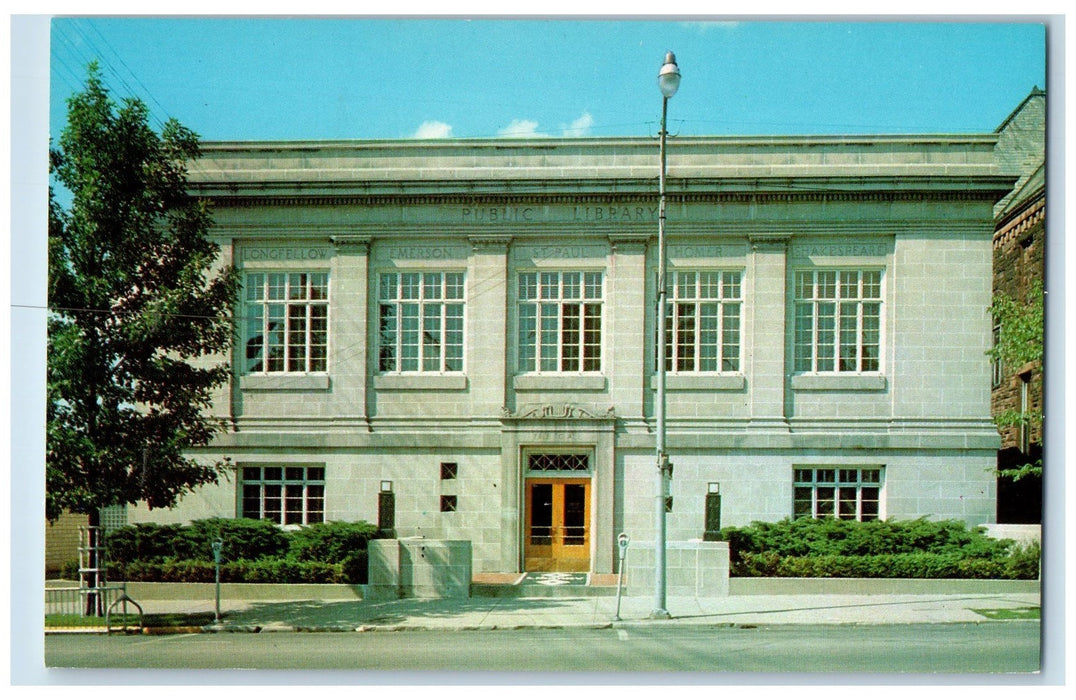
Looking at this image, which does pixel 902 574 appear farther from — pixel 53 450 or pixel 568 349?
pixel 53 450

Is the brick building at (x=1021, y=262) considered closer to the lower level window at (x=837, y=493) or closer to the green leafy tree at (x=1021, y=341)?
the green leafy tree at (x=1021, y=341)

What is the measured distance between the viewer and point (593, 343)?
45.3 ft

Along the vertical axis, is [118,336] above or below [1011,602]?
above

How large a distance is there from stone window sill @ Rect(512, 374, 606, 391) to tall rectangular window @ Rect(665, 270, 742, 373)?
0.98m

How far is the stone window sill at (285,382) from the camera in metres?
13.8

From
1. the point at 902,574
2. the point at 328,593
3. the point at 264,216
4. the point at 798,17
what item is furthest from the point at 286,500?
the point at 798,17

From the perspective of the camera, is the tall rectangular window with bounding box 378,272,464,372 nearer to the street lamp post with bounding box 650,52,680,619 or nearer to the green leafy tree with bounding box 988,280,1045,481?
the street lamp post with bounding box 650,52,680,619

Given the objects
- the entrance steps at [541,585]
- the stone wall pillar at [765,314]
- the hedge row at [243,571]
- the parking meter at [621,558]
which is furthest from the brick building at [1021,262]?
the hedge row at [243,571]

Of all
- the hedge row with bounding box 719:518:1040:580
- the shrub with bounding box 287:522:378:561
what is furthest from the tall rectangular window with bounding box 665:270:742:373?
the shrub with bounding box 287:522:378:561

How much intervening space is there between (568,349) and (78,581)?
23.7 feet

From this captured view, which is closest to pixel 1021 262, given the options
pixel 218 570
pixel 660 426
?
pixel 660 426

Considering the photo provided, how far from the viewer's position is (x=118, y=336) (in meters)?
13.6

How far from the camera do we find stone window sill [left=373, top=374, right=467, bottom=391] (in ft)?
45.3

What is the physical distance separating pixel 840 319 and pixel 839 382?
0.85 metres
